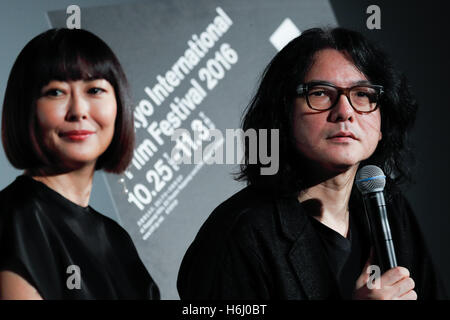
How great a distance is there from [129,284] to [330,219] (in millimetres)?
668

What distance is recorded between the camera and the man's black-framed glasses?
5.42ft

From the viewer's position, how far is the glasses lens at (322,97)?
5.43 ft

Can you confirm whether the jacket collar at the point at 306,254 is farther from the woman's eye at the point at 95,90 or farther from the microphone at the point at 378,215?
the woman's eye at the point at 95,90

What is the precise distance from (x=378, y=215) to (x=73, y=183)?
0.76 m

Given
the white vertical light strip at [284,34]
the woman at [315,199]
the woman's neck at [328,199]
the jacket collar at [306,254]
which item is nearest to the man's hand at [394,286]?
the woman at [315,199]

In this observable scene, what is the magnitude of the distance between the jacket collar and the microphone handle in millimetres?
184

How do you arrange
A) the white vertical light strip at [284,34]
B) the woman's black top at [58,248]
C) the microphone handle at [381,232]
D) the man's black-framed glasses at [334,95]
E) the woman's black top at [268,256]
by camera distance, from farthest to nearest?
the white vertical light strip at [284,34] < the man's black-framed glasses at [334,95] < the woman's black top at [268,256] < the microphone handle at [381,232] < the woman's black top at [58,248]

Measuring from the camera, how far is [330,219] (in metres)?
1.75

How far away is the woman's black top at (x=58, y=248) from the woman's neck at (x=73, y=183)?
0.06 ft

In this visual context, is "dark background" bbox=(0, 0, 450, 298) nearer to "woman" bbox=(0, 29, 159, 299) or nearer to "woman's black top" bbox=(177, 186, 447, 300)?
"woman's black top" bbox=(177, 186, 447, 300)

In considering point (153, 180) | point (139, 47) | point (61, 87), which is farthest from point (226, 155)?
point (61, 87)

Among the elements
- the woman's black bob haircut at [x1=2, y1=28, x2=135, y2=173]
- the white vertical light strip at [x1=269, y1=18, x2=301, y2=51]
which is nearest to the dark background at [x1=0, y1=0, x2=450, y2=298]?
the white vertical light strip at [x1=269, y1=18, x2=301, y2=51]

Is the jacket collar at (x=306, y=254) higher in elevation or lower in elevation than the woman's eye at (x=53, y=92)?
lower

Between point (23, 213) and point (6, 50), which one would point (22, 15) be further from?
point (23, 213)
